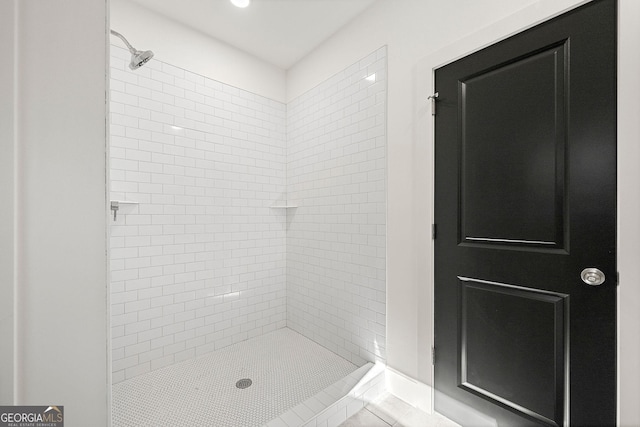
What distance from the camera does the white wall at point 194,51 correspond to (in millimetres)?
1925

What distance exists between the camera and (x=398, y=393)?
5.80ft

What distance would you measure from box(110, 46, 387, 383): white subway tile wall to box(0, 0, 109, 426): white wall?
1.49 m

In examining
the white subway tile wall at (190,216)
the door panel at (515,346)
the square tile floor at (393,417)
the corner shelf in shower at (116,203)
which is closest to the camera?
the door panel at (515,346)

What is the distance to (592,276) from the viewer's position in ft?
3.58

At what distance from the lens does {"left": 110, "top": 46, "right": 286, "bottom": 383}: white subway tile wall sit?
1921 millimetres

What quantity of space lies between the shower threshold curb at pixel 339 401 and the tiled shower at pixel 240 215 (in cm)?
16

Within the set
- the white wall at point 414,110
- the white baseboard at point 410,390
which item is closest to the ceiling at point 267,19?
the white wall at point 414,110

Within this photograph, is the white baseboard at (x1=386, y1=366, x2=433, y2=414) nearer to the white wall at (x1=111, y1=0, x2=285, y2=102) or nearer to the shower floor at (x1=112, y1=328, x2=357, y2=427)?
the shower floor at (x1=112, y1=328, x2=357, y2=427)

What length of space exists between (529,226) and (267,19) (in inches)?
91.3

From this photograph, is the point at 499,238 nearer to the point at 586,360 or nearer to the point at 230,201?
the point at 586,360

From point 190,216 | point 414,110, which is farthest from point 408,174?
point 190,216

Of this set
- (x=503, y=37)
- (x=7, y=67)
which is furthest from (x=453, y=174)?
(x=7, y=67)

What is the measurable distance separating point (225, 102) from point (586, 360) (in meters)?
2.90

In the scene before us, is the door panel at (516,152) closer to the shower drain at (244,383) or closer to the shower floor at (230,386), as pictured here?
the shower floor at (230,386)
